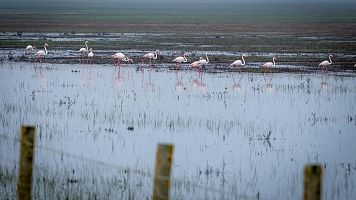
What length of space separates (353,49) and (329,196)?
3328 cm

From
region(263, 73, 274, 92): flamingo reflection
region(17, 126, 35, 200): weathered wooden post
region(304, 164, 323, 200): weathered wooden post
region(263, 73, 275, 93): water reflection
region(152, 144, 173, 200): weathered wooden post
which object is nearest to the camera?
region(304, 164, 323, 200): weathered wooden post

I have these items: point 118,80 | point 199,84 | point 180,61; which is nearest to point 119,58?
point 180,61

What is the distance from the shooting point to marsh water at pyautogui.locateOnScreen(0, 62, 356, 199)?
12.2 metres

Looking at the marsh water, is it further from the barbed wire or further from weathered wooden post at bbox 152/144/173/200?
weathered wooden post at bbox 152/144/173/200

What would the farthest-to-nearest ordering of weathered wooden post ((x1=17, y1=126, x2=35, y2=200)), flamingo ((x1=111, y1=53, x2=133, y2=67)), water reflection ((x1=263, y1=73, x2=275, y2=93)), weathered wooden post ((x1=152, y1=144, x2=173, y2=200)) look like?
flamingo ((x1=111, y1=53, x2=133, y2=67)) → water reflection ((x1=263, y1=73, x2=275, y2=93)) → weathered wooden post ((x1=17, y1=126, x2=35, y2=200)) → weathered wooden post ((x1=152, y1=144, x2=173, y2=200))

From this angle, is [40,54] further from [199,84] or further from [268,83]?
[268,83]

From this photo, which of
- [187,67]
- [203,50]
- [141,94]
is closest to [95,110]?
[141,94]

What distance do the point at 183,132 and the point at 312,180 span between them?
11044 millimetres

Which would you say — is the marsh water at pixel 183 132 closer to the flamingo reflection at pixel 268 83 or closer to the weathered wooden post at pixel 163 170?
the flamingo reflection at pixel 268 83

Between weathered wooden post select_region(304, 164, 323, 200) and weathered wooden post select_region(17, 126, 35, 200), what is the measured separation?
2.75 meters

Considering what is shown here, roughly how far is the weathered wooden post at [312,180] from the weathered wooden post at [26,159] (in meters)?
2.75

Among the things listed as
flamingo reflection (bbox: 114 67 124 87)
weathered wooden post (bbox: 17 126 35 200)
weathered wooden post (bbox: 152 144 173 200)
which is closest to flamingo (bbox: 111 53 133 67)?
flamingo reflection (bbox: 114 67 124 87)

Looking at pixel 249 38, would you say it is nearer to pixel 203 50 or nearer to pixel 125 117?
pixel 203 50

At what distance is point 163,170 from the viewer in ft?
21.8
